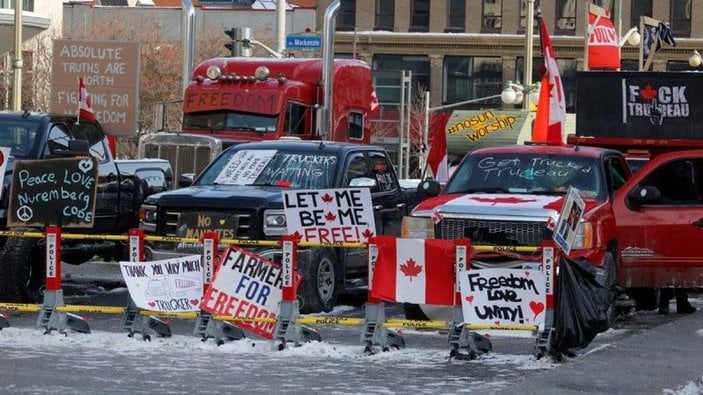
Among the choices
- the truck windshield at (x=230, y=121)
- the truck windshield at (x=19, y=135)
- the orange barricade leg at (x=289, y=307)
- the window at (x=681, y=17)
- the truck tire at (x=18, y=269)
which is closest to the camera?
the orange barricade leg at (x=289, y=307)

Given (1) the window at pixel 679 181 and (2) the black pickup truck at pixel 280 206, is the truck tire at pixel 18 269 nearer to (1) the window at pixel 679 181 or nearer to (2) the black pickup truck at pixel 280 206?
(2) the black pickup truck at pixel 280 206

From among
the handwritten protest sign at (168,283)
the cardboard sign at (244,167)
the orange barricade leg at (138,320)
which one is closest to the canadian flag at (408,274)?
the handwritten protest sign at (168,283)

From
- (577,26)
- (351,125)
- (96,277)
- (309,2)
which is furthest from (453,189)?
(309,2)

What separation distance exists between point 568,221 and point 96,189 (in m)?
4.83

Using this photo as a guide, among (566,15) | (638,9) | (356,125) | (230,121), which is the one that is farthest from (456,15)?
(230,121)

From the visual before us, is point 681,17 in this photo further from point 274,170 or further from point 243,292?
point 243,292

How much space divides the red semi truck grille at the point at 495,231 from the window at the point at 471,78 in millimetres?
57115

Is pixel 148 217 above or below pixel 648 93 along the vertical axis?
below

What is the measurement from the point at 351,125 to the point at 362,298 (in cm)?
933

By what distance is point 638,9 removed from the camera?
70625 mm

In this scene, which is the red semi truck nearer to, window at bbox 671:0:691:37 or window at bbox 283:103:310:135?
window at bbox 283:103:310:135

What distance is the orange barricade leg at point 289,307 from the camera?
13039mm

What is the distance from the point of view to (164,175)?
19609 mm

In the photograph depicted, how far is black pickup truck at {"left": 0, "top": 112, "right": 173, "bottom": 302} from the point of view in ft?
52.3
